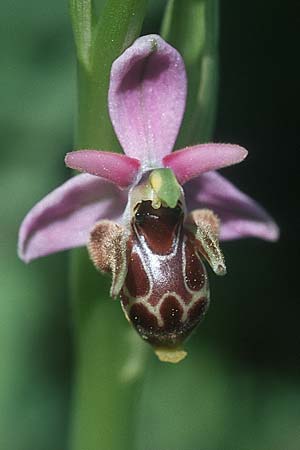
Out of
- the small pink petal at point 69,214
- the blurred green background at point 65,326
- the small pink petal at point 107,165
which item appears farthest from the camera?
the blurred green background at point 65,326

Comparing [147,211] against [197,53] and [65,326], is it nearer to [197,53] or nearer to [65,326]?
[197,53]

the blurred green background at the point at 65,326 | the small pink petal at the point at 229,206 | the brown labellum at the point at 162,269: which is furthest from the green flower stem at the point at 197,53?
the blurred green background at the point at 65,326

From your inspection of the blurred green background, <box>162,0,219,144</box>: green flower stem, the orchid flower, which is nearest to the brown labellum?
the orchid flower

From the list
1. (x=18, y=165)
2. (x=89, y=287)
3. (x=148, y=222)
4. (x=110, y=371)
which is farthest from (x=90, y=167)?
(x=18, y=165)

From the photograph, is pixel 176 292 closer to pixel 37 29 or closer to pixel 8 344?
pixel 8 344

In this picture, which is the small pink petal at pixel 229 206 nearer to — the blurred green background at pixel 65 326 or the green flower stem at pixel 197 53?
the green flower stem at pixel 197 53

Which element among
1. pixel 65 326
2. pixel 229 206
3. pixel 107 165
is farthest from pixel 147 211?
pixel 65 326

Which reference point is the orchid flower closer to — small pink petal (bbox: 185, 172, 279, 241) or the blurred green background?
small pink petal (bbox: 185, 172, 279, 241)
